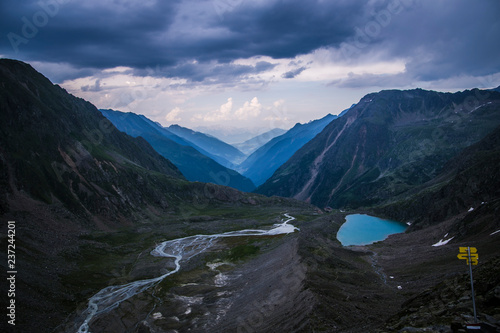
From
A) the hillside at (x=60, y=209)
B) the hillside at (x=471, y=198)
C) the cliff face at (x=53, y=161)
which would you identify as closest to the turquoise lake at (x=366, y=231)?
the hillside at (x=471, y=198)

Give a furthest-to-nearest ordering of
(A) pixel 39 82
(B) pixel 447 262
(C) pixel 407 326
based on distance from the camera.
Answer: (A) pixel 39 82, (B) pixel 447 262, (C) pixel 407 326

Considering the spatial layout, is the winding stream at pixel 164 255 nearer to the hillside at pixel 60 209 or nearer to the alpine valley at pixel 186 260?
the alpine valley at pixel 186 260

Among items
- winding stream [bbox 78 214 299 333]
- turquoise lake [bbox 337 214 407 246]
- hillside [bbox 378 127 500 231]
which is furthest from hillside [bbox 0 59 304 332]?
hillside [bbox 378 127 500 231]

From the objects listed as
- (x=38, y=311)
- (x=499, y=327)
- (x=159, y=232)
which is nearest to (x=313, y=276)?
(x=499, y=327)

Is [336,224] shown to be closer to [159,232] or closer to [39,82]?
[159,232]

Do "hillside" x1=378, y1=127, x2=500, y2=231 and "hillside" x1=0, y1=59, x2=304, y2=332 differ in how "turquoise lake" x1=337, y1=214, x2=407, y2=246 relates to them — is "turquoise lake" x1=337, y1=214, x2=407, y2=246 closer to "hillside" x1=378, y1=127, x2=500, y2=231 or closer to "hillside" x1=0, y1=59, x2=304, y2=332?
"hillside" x1=378, y1=127, x2=500, y2=231

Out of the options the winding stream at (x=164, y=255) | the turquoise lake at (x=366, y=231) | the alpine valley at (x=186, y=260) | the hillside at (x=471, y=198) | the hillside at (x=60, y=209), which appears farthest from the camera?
the turquoise lake at (x=366, y=231)
